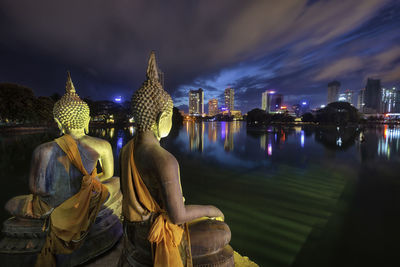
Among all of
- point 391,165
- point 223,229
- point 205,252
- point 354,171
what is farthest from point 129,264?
point 391,165

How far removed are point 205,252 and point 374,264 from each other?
16.2 ft

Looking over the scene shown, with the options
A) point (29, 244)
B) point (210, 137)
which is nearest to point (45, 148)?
point (29, 244)

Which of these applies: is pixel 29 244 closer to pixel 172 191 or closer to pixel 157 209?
pixel 157 209

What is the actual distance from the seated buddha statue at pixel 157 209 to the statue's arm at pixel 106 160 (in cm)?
130

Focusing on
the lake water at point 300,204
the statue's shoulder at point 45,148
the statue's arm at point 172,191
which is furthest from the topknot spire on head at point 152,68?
the lake water at point 300,204

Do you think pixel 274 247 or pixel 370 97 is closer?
pixel 274 247

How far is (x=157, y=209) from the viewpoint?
1493mm

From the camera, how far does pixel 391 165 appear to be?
12.0 meters

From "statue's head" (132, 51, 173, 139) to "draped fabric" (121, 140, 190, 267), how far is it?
27 centimetres

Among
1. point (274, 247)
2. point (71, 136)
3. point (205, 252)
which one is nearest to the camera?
point (205, 252)

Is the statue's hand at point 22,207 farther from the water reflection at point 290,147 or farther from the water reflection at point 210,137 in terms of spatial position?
the water reflection at point 210,137

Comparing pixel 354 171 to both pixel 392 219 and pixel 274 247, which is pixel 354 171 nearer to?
pixel 392 219

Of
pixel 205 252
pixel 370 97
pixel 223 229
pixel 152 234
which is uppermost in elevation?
pixel 370 97

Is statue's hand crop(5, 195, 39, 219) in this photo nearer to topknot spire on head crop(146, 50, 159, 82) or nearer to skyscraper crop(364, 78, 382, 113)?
topknot spire on head crop(146, 50, 159, 82)
